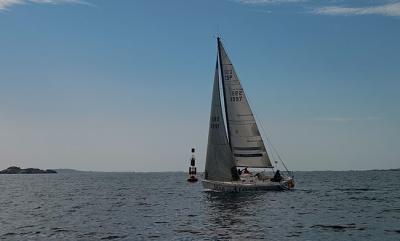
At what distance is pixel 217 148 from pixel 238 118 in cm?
544

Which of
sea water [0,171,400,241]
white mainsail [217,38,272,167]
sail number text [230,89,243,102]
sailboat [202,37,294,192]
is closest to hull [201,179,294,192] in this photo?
sailboat [202,37,294,192]

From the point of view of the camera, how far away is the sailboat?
5975 centimetres

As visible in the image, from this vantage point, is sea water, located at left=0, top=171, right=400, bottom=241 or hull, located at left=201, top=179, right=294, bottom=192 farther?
hull, located at left=201, top=179, right=294, bottom=192

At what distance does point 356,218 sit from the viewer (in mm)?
37750

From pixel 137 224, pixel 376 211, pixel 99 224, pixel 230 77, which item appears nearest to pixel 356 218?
pixel 376 211

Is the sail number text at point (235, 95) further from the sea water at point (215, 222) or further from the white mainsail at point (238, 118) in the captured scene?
the sea water at point (215, 222)

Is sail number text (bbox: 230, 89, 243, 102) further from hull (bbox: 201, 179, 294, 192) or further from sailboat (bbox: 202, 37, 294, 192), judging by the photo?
hull (bbox: 201, 179, 294, 192)

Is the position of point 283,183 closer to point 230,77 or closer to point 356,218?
point 230,77

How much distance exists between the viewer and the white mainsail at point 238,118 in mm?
62719

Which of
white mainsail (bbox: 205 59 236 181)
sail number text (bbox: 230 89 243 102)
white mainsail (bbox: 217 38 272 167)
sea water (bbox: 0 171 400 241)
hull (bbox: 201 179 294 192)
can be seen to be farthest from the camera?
sail number text (bbox: 230 89 243 102)

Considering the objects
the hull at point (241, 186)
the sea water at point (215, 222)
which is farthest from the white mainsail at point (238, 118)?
the sea water at point (215, 222)

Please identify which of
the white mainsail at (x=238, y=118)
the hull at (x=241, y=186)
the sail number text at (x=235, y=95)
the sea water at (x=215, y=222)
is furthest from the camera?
the sail number text at (x=235, y=95)

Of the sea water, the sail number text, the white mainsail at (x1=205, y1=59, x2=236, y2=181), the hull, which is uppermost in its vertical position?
the sail number text

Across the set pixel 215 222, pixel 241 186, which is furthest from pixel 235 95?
pixel 215 222
